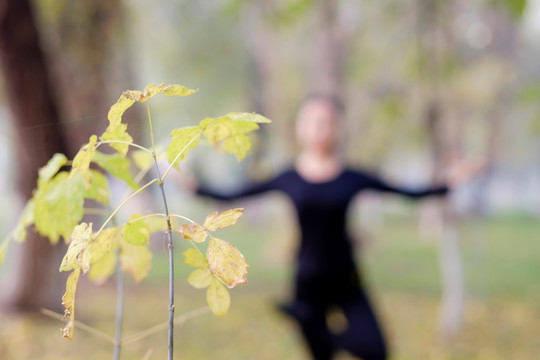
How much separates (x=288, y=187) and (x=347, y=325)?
86cm

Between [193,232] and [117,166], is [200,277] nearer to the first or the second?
[193,232]

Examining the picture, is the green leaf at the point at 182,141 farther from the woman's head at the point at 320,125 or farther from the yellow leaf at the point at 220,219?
the woman's head at the point at 320,125

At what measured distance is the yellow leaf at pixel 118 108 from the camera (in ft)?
2.06

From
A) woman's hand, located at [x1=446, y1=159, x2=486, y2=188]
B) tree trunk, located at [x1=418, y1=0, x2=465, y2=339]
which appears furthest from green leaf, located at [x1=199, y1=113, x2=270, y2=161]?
tree trunk, located at [x1=418, y1=0, x2=465, y2=339]

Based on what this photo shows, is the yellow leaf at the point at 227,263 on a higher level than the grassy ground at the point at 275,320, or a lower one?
higher

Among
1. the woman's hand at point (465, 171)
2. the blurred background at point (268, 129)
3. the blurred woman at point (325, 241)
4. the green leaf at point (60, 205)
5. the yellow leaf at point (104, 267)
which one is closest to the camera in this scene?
the green leaf at point (60, 205)

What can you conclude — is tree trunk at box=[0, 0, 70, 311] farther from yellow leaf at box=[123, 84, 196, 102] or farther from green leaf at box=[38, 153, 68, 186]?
yellow leaf at box=[123, 84, 196, 102]

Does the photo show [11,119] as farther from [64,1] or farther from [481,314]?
[481,314]

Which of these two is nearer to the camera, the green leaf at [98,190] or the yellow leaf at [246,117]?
the yellow leaf at [246,117]

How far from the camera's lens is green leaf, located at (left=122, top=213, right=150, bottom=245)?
2.26 feet

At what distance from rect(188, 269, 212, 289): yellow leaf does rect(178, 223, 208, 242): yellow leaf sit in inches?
3.2

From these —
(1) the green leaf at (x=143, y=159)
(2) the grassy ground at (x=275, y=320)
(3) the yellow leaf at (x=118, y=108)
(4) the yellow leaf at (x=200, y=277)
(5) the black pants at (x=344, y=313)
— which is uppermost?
(3) the yellow leaf at (x=118, y=108)

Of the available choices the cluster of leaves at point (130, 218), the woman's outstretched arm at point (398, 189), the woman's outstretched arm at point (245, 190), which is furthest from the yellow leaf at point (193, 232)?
the woman's outstretched arm at point (398, 189)

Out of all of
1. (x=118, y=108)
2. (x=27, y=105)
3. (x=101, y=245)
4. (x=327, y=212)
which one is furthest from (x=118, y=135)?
(x=27, y=105)
